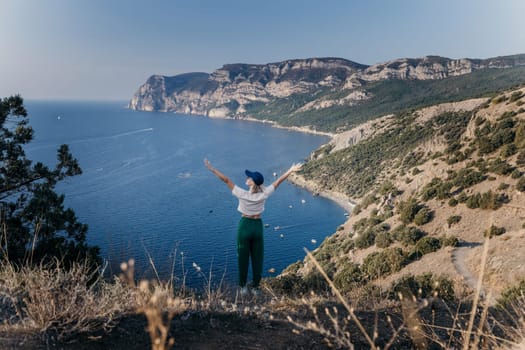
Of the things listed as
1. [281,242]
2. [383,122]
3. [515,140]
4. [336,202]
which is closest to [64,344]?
[515,140]

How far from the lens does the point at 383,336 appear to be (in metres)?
3.37

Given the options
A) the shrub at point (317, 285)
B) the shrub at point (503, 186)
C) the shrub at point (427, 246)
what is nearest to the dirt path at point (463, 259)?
the shrub at point (427, 246)

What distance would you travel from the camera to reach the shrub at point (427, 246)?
19.0 metres

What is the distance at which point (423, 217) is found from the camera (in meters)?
23.4

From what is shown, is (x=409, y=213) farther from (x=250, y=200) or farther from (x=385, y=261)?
(x=250, y=200)

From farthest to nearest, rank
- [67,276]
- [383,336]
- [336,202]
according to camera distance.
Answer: [336,202] → [383,336] → [67,276]

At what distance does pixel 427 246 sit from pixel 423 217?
4.68 metres

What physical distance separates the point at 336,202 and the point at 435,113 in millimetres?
24826

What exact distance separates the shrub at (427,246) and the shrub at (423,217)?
3689 mm

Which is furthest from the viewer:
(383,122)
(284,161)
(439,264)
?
(284,161)

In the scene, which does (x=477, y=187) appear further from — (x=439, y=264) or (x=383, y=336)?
(x=383, y=336)

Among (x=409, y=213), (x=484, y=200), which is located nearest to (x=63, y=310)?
(x=484, y=200)

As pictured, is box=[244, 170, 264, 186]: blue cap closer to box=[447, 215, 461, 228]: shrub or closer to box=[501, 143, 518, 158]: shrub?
box=[447, 215, 461, 228]: shrub

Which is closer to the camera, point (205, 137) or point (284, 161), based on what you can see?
point (284, 161)
